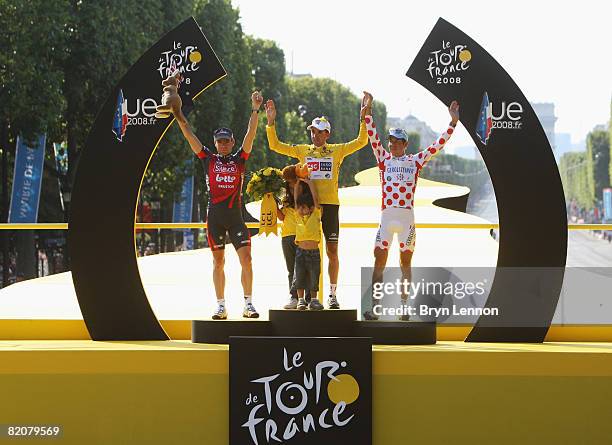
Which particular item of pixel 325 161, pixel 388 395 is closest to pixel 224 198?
pixel 325 161

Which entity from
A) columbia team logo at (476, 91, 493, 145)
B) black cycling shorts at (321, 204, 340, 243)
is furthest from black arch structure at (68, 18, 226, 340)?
columbia team logo at (476, 91, 493, 145)

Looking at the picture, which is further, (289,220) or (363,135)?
(363,135)

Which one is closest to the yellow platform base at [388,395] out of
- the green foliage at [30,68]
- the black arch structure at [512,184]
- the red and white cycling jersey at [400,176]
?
the black arch structure at [512,184]

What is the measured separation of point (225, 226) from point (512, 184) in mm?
2502

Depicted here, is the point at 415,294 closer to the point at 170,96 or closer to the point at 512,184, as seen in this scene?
the point at 512,184

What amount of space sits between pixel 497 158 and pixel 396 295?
1.49 meters

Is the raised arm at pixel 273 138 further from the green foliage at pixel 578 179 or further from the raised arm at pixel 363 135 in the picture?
the green foliage at pixel 578 179

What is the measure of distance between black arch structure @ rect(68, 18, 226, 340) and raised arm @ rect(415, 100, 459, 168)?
1.88 meters

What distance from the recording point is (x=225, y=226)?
978cm

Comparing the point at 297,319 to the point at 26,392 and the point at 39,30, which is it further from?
the point at 39,30

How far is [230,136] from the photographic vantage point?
9852mm

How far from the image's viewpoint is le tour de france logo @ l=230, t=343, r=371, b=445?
865 cm

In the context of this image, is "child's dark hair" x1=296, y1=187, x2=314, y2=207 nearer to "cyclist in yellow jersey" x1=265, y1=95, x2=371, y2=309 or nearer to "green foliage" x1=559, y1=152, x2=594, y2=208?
"cyclist in yellow jersey" x1=265, y1=95, x2=371, y2=309

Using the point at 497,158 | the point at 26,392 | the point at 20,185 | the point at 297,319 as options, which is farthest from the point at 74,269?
the point at 20,185
